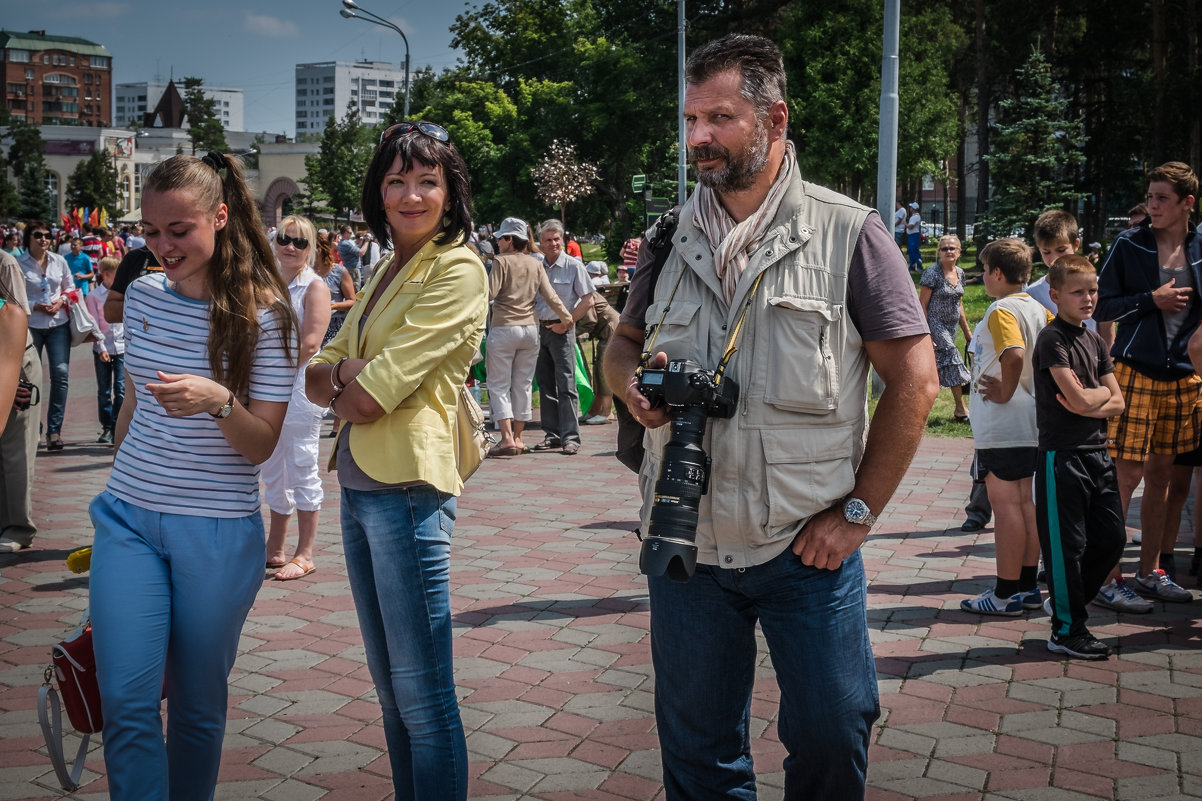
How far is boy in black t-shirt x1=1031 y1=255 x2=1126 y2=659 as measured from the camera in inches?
200

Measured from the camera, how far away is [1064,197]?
30.1 m

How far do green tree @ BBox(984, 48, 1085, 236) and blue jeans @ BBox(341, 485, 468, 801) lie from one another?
28324 millimetres

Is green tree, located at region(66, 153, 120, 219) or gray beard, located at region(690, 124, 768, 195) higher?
green tree, located at region(66, 153, 120, 219)

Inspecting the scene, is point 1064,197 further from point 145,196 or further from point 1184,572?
point 145,196

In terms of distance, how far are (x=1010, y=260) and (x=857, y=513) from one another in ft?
12.3

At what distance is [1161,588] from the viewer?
19.8 ft

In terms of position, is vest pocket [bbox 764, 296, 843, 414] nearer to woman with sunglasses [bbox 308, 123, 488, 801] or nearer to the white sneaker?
woman with sunglasses [bbox 308, 123, 488, 801]

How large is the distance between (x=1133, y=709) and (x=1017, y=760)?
0.75 meters

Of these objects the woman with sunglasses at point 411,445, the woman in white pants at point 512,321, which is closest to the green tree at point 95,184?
the woman in white pants at point 512,321

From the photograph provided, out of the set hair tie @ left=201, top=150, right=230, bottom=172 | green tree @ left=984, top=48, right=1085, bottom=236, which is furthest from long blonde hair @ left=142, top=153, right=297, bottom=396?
green tree @ left=984, top=48, right=1085, bottom=236

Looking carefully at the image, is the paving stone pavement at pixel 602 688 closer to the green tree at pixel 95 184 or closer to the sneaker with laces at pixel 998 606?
the sneaker with laces at pixel 998 606

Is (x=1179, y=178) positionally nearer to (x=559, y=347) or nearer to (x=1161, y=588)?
(x=1161, y=588)

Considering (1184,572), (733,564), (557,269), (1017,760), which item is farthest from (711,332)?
(557,269)

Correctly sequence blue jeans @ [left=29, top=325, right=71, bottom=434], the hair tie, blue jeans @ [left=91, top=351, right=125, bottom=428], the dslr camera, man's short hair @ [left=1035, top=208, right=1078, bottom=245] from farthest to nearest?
blue jeans @ [left=91, top=351, right=125, bottom=428]
blue jeans @ [left=29, top=325, right=71, bottom=434]
man's short hair @ [left=1035, top=208, right=1078, bottom=245]
the hair tie
the dslr camera
